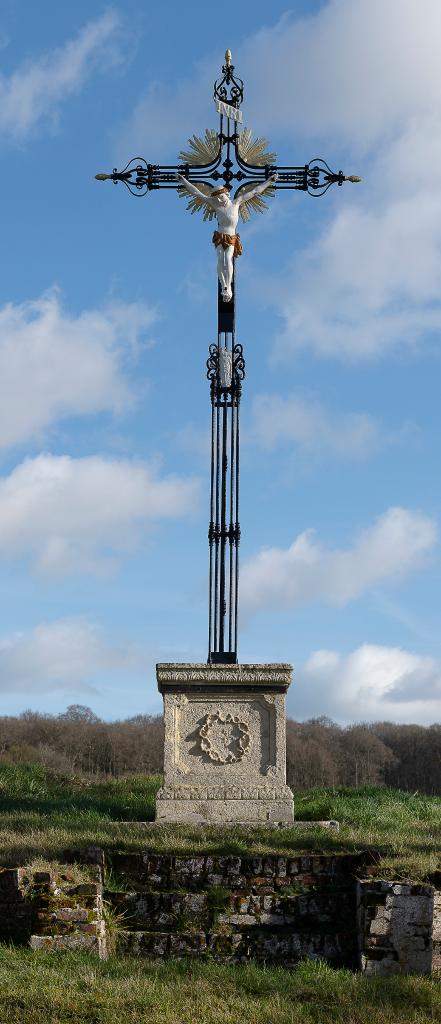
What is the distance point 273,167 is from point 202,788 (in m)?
7.66

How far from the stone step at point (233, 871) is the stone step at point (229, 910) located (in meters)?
0.12

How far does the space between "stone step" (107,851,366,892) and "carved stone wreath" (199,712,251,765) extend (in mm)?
2304

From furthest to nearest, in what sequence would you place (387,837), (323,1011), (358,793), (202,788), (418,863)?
(358,793) → (202,788) → (387,837) → (418,863) → (323,1011)

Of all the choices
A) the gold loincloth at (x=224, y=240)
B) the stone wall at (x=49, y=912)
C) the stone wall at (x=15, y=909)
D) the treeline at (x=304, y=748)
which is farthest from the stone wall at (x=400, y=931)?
the treeline at (x=304, y=748)

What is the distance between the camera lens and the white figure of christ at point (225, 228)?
45.4ft

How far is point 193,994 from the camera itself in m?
7.51

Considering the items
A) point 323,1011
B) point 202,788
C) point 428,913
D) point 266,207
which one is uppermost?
point 266,207

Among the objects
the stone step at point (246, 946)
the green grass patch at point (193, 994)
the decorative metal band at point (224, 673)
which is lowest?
the green grass patch at point (193, 994)

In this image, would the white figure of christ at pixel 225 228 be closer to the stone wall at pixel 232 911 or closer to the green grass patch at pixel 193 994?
the stone wall at pixel 232 911

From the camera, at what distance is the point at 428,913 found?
344 inches

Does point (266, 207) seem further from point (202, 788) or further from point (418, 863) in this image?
point (418, 863)

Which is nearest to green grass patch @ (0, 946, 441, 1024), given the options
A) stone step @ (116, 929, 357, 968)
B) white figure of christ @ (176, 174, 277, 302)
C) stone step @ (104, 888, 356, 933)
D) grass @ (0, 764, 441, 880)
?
stone step @ (116, 929, 357, 968)

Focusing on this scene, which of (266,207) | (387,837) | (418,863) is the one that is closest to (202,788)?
(387,837)

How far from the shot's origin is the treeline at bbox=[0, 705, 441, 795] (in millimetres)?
28453
